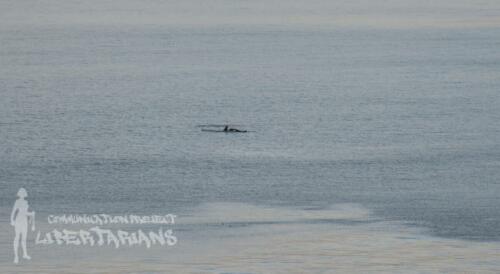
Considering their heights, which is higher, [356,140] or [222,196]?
[356,140]

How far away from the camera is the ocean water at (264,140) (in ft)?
225

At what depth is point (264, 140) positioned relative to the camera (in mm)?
92938

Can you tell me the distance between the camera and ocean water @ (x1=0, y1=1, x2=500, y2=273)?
68.5 metres

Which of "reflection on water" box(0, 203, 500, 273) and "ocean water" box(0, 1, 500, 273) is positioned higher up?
"ocean water" box(0, 1, 500, 273)

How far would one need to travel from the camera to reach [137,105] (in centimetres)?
11575

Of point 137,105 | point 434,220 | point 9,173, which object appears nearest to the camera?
point 434,220

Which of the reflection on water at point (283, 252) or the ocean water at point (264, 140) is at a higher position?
the ocean water at point (264, 140)

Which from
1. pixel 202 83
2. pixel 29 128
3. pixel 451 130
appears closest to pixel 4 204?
pixel 29 128

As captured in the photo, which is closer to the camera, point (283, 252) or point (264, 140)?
point (283, 252)

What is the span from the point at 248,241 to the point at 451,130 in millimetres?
39450

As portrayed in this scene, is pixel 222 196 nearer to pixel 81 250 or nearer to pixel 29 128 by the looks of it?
pixel 81 250

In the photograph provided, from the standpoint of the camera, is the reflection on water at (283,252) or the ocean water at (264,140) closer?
the reflection on water at (283,252)

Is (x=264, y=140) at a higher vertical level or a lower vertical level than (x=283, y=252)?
higher

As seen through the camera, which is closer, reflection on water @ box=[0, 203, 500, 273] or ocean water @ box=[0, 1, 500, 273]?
reflection on water @ box=[0, 203, 500, 273]
